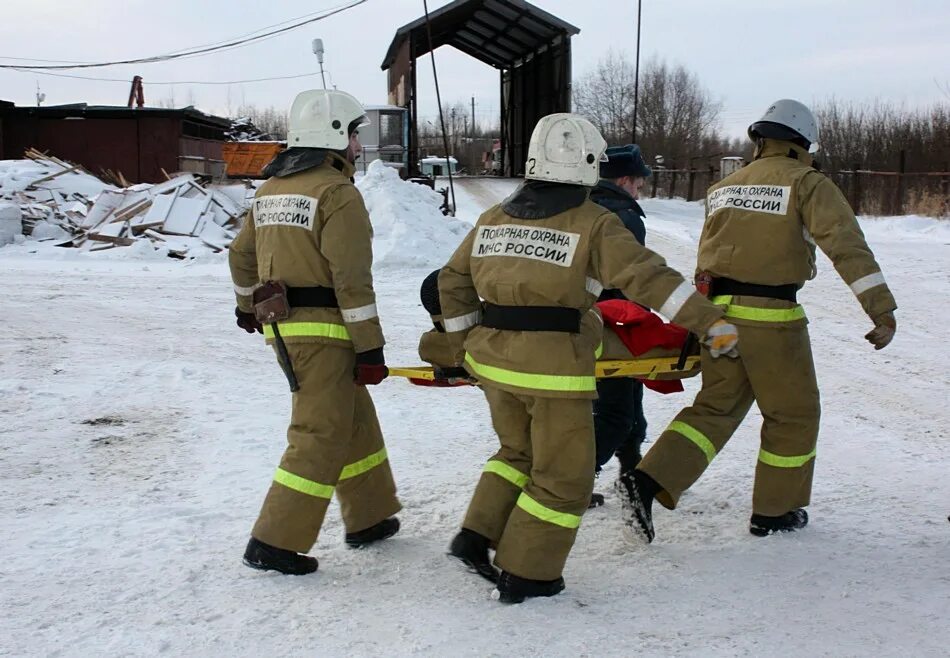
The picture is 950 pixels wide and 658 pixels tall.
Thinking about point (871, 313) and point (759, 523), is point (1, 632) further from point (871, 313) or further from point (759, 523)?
point (871, 313)

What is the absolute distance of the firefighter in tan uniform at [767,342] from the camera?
14.0 feet

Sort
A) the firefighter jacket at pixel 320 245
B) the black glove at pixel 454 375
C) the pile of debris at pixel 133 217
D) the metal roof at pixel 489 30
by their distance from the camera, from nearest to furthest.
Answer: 1. the firefighter jacket at pixel 320 245
2. the black glove at pixel 454 375
3. the pile of debris at pixel 133 217
4. the metal roof at pixel 489 30

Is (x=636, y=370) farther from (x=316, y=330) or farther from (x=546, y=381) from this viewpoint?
(x=316, y=330)

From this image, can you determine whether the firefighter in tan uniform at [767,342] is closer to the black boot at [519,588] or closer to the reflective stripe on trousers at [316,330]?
the black boot at [519,588]

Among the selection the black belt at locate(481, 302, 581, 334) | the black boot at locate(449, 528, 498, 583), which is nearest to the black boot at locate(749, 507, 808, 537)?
the black boot at locate(449, 528, 498, 583)

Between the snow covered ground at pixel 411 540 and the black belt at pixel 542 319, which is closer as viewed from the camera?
the snow covered ground at pixel 411 540

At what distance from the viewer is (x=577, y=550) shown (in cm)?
432

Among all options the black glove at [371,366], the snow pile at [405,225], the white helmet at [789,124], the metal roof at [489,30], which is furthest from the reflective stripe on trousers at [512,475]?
the metal roof at [489,30]

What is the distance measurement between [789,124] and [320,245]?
2423 millimetres

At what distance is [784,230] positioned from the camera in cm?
426

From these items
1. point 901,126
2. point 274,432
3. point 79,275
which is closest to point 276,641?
point 274,432

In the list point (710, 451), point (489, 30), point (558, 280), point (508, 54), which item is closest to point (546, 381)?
point (558, 280)

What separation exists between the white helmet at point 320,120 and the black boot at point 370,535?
1.85 m

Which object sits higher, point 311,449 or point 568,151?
point 568,151
